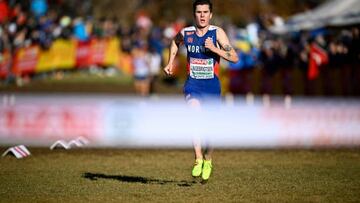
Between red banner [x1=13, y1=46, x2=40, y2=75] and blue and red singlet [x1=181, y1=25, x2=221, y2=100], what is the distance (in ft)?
94.3

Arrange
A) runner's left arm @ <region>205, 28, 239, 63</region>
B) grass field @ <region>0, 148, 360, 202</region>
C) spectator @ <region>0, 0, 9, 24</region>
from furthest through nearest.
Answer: spectator @ <region>0, 0, 9, 24</region>, runner's left arm @ <region>205, 28, 239, 63</region>, grass field @ <region>0, 148, 360, 202</region>

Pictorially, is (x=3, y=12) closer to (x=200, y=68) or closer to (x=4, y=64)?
(x=4, y=64)

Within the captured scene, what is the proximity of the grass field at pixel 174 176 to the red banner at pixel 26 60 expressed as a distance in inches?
931

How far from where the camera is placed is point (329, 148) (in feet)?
56.5

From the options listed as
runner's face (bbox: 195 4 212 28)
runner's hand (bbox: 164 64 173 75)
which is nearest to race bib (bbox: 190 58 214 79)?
runner's hand (bbox: 164 64 173 75)

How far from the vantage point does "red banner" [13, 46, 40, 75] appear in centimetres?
3972

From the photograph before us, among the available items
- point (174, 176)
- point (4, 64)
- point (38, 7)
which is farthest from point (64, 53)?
point (174, 176)

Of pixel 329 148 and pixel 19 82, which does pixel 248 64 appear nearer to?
pixel 19 82

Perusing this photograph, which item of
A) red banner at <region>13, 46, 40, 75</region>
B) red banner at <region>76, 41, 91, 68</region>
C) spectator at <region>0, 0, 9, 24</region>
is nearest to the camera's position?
spectator at <region>0, 0, 9, 24</region>

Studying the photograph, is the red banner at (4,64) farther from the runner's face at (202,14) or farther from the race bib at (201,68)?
the runner's face at (202,14)

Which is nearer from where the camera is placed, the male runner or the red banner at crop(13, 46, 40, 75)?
the male runner

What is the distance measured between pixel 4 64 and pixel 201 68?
94.1 ft

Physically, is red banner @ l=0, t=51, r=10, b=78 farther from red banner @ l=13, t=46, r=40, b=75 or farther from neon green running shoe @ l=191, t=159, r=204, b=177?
neon green running shoe @ l=191, t=159, r=204, b=177

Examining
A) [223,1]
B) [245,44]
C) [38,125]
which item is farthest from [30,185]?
[223,1]
